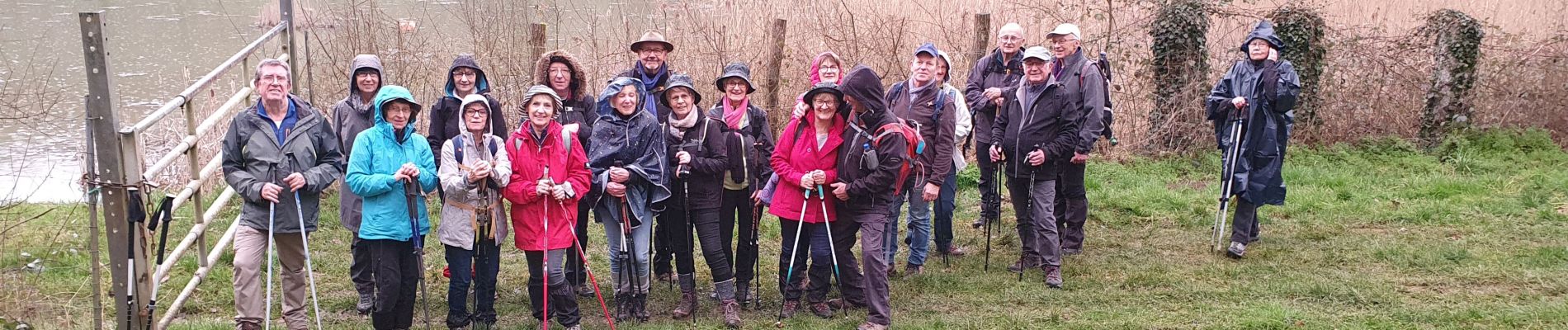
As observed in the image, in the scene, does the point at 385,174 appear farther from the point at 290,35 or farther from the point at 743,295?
the point at 290,35

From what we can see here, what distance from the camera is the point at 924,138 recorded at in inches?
265

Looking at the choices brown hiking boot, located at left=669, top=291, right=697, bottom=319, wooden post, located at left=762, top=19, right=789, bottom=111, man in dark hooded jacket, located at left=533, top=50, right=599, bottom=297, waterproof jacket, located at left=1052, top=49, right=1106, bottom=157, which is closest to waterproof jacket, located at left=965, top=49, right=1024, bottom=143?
waterproof jacket, located at left=1052, top=49, right=1106, bottom=157

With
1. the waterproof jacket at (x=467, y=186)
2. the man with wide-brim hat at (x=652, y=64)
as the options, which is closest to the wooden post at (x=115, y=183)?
the waterproof jacket at (x=467, y=186)

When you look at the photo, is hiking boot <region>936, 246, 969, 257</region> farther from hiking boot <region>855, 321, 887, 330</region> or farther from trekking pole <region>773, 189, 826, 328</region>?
hiking boot <region>855, 321, 887, 330</region>

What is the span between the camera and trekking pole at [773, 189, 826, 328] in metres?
6.01

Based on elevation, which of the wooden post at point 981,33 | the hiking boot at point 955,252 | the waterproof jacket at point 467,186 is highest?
the wooden post at point 981,33

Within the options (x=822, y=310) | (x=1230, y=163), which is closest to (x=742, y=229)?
(x=822, y=310)

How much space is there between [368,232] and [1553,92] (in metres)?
11.5

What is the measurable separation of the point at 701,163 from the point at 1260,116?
3.73 metres

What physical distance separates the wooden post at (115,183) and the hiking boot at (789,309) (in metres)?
3.05

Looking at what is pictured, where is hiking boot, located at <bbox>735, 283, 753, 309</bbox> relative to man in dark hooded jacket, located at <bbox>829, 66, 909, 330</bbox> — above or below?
below

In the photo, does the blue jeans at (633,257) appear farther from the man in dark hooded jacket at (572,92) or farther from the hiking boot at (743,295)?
the hiking boot at (743,295)

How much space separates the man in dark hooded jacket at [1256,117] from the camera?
7254 mm

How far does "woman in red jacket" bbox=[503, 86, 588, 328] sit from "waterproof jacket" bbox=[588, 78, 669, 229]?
0.44 feet
